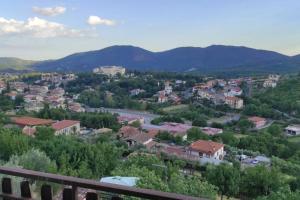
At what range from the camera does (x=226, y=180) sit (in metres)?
13.3

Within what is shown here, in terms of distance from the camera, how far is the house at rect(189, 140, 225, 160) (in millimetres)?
20712

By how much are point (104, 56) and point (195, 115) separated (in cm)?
10294

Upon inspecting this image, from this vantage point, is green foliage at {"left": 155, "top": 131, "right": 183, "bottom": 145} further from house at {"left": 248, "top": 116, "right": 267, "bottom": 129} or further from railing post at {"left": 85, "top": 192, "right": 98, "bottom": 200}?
railing post at {"left": 85, "top": 192, "right": 98, "bottom": 200}

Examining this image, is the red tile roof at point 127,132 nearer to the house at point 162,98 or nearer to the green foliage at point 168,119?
the green foliage at point 168,119

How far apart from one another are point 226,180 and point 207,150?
25.8 feet

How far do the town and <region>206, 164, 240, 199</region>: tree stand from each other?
0.07 meters

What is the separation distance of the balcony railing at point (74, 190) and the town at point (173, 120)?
816cm

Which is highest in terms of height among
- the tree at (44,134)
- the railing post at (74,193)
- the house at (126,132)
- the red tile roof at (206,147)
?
the railing post at (74,193)

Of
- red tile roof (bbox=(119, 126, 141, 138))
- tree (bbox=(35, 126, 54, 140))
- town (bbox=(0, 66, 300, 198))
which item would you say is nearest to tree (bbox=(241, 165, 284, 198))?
town (bbox=(0, 66, 300, 198))

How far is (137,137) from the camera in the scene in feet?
80.5

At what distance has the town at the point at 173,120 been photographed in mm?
19728

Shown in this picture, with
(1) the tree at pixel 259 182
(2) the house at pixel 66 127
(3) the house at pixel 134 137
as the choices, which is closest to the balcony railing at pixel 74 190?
(1) the tree at pixel 259 182

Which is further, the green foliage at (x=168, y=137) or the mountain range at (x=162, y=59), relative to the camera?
the mountain range at (x=162, y=59)

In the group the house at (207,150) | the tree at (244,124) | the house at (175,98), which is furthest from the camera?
the house at (175,98)
